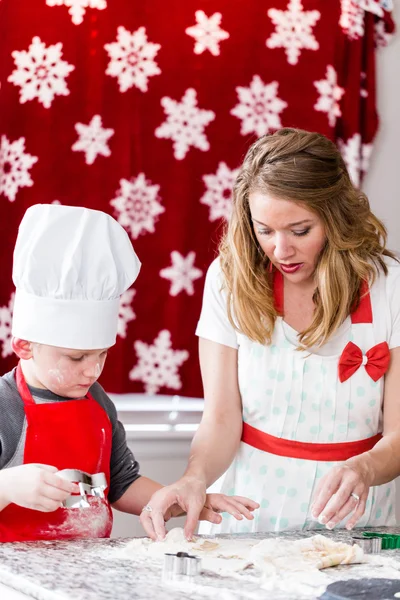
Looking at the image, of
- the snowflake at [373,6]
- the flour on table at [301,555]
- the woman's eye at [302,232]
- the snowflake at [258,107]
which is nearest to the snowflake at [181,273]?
the snowflake at [258,107]

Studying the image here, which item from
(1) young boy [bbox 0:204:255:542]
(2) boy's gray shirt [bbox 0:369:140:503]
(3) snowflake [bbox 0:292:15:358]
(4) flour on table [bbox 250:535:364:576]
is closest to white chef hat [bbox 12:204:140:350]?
(1) young boy [bbox 0:204:255:542]

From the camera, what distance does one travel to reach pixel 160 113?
7.54 feet

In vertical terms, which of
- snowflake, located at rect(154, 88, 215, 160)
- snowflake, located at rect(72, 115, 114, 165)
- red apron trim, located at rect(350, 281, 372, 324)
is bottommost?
red apron trim, located at rect(350, 281, 372, 324)

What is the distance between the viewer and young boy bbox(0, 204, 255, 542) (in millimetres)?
1381

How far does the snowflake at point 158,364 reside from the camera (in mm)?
2291

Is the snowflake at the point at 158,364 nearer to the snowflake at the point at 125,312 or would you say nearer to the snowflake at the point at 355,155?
the snowflake at the point at 125,312

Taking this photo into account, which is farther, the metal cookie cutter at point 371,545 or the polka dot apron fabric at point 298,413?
the polka dot apron fabric at point 298,413

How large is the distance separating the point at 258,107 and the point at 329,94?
0.70ft

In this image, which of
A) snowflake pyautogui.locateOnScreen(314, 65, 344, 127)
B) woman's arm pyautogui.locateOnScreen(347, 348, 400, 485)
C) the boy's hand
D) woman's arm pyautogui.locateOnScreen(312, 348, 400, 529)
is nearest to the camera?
the boy's hand

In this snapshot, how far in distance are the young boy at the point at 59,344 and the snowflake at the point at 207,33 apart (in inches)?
41.7

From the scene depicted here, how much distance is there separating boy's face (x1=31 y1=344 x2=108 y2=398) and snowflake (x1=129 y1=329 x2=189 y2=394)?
869 mm

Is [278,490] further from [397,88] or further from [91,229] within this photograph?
[397,88]

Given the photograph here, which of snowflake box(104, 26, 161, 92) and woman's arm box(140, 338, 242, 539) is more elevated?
snowflake box(104, 26, 161, 92)

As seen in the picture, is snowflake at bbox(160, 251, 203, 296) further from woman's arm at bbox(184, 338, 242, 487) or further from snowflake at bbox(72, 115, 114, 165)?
woman's arm at bbox(184, 338, 242, 487)
